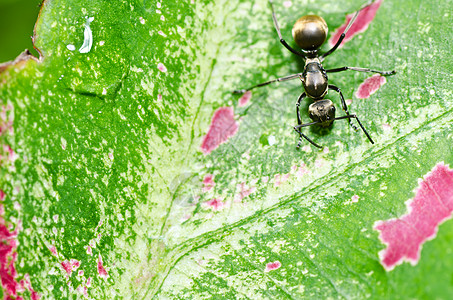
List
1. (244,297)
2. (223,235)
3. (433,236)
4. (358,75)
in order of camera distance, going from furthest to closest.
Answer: (358,75)
(223,235)
(244,297)
(433,236)

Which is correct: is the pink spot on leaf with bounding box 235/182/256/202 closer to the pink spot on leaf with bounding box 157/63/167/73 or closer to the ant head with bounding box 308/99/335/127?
the ant head with bounding box 308/99/335/127

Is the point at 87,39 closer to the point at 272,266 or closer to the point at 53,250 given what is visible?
the point at 53,250

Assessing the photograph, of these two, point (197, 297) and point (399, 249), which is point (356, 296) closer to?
point (399, 249)

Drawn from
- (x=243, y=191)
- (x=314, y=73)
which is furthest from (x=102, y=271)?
(x=314, y=73)

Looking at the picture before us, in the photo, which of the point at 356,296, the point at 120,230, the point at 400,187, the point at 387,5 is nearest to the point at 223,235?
the point at 120,230

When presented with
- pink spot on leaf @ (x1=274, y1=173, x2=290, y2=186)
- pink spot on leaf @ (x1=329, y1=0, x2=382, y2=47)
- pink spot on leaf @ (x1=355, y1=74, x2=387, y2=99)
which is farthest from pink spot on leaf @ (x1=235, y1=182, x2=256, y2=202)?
pink spot on leaf @ (x1=329, y1=0, x2=382, y2=47)

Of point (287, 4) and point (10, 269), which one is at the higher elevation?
point (287, 4)
